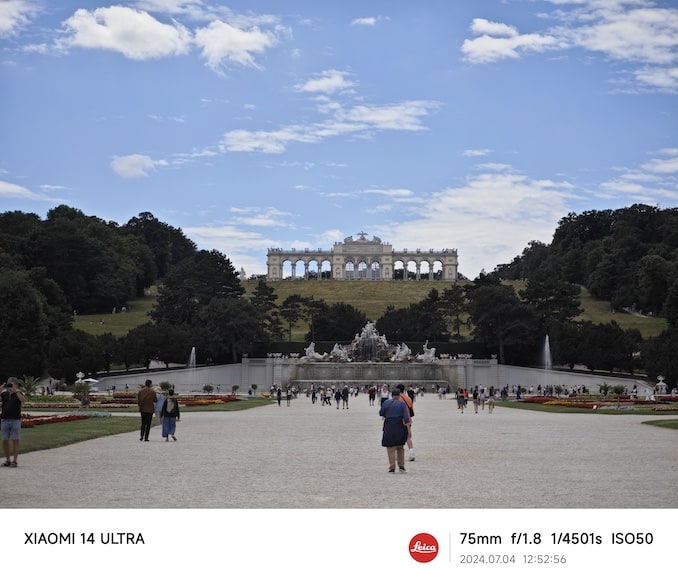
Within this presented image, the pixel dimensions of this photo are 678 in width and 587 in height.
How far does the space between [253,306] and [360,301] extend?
39.1 meters

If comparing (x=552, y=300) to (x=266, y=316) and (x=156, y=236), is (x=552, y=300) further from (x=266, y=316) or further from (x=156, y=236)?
(x=156, y=236)

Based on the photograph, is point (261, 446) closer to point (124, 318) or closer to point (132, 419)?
point (132, 419)

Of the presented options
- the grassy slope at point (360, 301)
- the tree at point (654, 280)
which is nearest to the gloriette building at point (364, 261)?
the grassy slope at point (360, 301)

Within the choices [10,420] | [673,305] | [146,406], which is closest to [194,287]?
[673,305]

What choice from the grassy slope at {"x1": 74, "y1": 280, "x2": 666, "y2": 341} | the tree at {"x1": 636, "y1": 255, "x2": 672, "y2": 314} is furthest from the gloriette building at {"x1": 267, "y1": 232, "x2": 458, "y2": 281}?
the tree at {"x1": 636, "y1": 255, "x2": 672, "y2": 314}

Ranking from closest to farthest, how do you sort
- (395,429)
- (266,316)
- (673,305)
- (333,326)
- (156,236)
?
(395,429), (673,305), (266,316), (333,326), (156,236)

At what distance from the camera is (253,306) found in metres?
78.8

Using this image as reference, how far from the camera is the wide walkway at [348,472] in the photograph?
1132 cm

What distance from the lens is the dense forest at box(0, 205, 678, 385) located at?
58062mm

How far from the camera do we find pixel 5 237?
285 feet

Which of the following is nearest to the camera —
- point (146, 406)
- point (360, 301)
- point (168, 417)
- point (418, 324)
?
point (146, 406)
